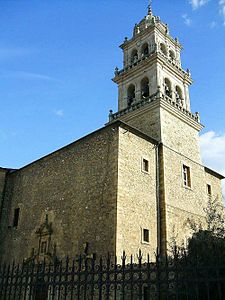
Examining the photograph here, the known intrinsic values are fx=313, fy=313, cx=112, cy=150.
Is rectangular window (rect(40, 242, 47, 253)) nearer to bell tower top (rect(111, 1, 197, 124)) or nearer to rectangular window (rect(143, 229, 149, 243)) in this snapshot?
rectangular window (rect(143, 229, 149, 243))

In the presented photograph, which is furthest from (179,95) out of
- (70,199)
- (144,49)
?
(70,199)

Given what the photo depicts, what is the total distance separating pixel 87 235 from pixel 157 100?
9.08m

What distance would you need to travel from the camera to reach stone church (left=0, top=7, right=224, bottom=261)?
45.9 ft

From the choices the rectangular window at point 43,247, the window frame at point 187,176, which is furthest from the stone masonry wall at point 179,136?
the rectangular window at point 43,247

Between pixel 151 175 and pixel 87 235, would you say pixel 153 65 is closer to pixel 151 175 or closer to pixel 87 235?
pixel 151 175

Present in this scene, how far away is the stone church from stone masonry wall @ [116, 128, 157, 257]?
0.05 m

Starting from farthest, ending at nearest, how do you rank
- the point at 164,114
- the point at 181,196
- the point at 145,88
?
the point at 145,88 → the point at 164,114 → the point at 181,196

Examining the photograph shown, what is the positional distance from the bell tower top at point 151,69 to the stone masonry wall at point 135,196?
5000mm

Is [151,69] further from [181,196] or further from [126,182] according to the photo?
[126,182]

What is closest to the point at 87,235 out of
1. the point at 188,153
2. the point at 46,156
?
the point at 46,156

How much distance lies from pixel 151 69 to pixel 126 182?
32.2ft

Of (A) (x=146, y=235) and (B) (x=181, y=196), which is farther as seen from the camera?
(B) (x=181, y=196)

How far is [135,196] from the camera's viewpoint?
14.4 metres

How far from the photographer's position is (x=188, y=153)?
19.3 metres
